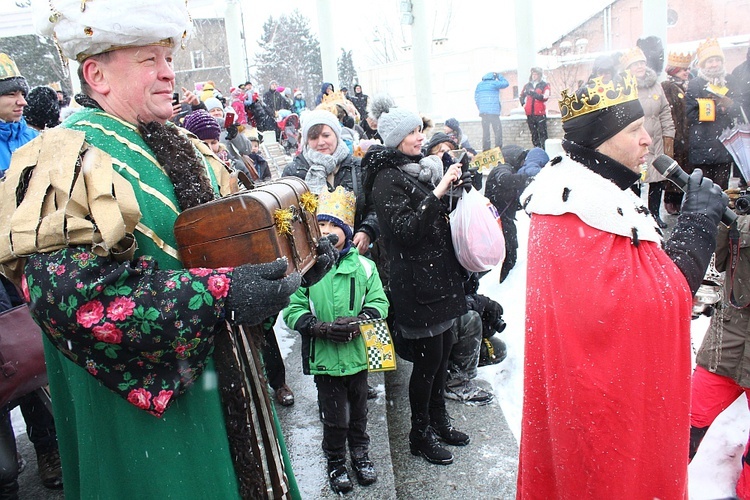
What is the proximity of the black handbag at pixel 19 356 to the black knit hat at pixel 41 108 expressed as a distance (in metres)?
2.44

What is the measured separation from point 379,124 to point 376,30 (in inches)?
2122

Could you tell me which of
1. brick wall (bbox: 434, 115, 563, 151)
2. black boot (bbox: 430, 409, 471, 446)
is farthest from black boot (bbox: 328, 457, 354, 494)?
brick wall (bbox: 434, 115, 563, 151)

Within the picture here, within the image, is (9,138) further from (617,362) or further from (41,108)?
(617,362)

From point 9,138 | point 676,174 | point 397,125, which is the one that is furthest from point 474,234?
point 9,138

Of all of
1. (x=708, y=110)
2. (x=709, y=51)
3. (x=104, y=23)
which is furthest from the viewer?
(x=708, y=110)

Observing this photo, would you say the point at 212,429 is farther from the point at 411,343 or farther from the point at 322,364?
the point at 411,343

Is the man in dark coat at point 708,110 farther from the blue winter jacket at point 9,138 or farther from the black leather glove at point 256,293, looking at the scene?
the black leather glove at point 256,293

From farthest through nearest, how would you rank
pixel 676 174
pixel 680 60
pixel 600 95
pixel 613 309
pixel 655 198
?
pixel 680 60, pixel 655 198, pixel 676 174, pixel 600 95, pixel 613 309

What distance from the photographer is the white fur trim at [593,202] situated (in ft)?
7.18

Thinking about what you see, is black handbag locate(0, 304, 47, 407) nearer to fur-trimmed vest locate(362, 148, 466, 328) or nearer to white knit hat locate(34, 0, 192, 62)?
white knit hat locate(34, 0, 192, 62)

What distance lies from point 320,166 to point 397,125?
1.01m

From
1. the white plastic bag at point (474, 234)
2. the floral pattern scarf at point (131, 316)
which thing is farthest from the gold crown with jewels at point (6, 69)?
the floral pattern scarf at point (131, 316)

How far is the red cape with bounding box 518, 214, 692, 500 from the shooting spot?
7.04ft

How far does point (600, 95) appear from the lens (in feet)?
7.60
